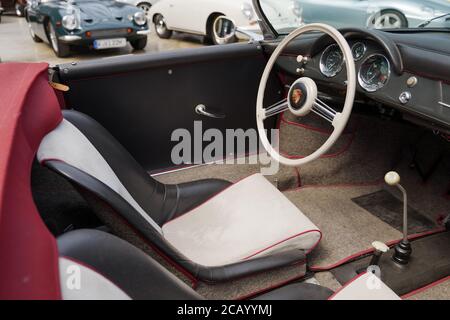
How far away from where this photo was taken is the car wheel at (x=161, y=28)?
21.3ft

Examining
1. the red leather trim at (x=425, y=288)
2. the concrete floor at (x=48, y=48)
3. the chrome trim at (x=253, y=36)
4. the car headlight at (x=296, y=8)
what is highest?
the car headlight at (x=296, y=8)

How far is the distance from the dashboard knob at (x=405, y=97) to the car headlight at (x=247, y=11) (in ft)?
9.82

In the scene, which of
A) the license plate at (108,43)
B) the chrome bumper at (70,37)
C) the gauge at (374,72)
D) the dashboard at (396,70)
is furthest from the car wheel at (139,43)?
the gauge at (374,72)

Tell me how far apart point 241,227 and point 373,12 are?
4.56ft

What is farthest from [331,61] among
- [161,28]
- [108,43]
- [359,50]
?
[161,28]

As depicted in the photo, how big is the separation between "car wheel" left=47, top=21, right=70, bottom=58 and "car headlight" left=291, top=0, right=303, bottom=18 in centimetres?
400

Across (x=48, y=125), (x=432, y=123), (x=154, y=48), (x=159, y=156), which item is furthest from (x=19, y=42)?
(x=432, y=123)

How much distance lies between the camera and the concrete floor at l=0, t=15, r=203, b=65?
534cm

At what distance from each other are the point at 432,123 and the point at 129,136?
138 cm

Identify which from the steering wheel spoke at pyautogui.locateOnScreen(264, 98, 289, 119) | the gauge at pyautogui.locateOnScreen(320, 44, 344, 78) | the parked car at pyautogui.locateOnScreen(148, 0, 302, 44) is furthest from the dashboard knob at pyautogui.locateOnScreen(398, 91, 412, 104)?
the parked car at pyautogui.locateOnScreen(148, 0, 302, 44)

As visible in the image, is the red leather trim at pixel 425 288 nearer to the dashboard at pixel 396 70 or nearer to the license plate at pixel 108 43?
the dashboard at pixel 396 70

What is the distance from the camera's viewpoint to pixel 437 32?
62.6 inches
